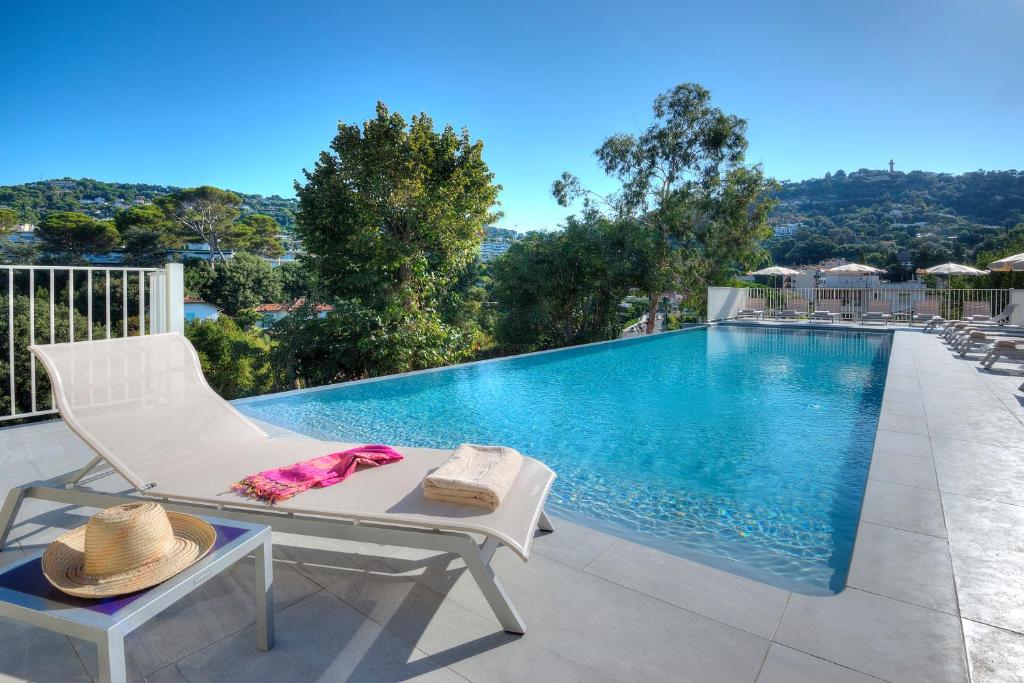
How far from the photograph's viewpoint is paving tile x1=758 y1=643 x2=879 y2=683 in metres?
1.56

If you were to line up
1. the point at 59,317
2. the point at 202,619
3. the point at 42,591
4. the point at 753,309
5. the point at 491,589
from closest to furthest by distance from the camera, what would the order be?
the point at 42,591 → the point at 491,589 → the point at 202,619 → the point at 59,317 → the point at 753,309

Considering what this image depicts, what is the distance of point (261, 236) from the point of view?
47.6 m

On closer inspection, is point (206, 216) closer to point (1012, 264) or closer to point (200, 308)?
point (200, 308)

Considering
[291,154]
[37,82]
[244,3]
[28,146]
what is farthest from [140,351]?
[28,146]

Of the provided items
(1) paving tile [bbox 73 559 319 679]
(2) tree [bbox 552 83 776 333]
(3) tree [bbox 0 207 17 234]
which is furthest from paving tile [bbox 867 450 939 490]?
(3) tree [bbox 0 207 17 234]

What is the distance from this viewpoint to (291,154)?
32844mm

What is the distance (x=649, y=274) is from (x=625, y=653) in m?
13.8

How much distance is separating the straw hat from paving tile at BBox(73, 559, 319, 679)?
→ 412 millimetres


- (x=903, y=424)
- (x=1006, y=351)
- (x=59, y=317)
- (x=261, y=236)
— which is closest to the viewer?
(x=903, y=424)

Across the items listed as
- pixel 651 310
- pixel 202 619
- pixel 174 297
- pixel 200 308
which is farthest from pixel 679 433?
pixel 200 308

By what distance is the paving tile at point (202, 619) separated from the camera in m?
1.66

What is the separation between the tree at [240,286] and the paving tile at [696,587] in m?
41.6

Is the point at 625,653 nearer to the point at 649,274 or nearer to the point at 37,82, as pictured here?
the point at 649,274

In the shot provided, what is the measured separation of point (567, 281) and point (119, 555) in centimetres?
1347
